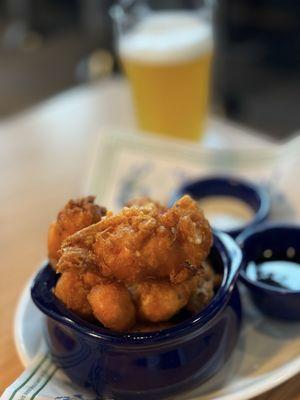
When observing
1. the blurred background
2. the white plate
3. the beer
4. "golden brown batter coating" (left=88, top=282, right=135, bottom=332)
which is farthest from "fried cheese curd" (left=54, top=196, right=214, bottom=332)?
the blurred background

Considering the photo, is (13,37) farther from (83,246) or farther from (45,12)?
(83,246)

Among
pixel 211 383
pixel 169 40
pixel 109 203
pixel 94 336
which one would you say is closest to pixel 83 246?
pixel 94 336

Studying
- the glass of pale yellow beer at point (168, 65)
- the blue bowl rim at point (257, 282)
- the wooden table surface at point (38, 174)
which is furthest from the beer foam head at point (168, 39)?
the blue bowl rim at point (257, 282)

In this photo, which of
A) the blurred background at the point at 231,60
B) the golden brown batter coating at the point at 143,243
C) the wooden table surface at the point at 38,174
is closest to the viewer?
the golden brown batter coating at the point at 143,243

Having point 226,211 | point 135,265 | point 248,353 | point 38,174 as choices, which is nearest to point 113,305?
point 135,265

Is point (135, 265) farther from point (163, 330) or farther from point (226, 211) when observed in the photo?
point (226, 211)

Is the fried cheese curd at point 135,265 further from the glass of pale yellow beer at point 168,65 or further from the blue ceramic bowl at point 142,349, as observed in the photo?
the glass of pale yellow beer at point 168,65

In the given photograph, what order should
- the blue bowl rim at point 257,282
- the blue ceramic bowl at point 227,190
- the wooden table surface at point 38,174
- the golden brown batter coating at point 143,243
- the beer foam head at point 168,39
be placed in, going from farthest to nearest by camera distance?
the beer foam head at point 168,39
the blue ceramic bowl at point 227,190
the wooden table surface at point 38,174
the blue bowl rim at point 257,282
the golden brown batter coating at point 143,243
